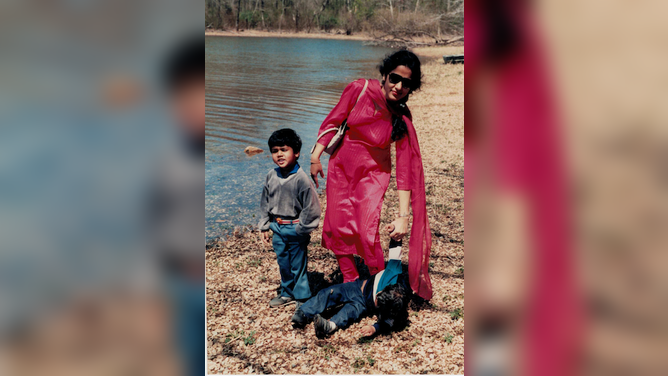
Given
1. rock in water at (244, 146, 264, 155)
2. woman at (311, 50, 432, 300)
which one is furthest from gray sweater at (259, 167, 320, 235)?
rock in water at (244, 146, 264, 155)

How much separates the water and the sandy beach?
3.94 ft

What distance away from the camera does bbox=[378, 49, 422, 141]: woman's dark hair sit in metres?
2.90

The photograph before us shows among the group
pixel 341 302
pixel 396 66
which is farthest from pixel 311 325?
pixel 396 66

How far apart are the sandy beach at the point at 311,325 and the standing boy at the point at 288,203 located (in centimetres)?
59

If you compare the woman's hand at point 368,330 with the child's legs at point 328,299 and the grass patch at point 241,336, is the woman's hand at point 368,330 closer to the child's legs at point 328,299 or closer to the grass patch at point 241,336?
the child's legs at point 328,299

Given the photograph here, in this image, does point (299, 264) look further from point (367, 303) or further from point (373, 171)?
point (373, 171)

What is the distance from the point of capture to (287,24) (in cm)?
3966

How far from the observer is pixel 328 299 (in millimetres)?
3344
